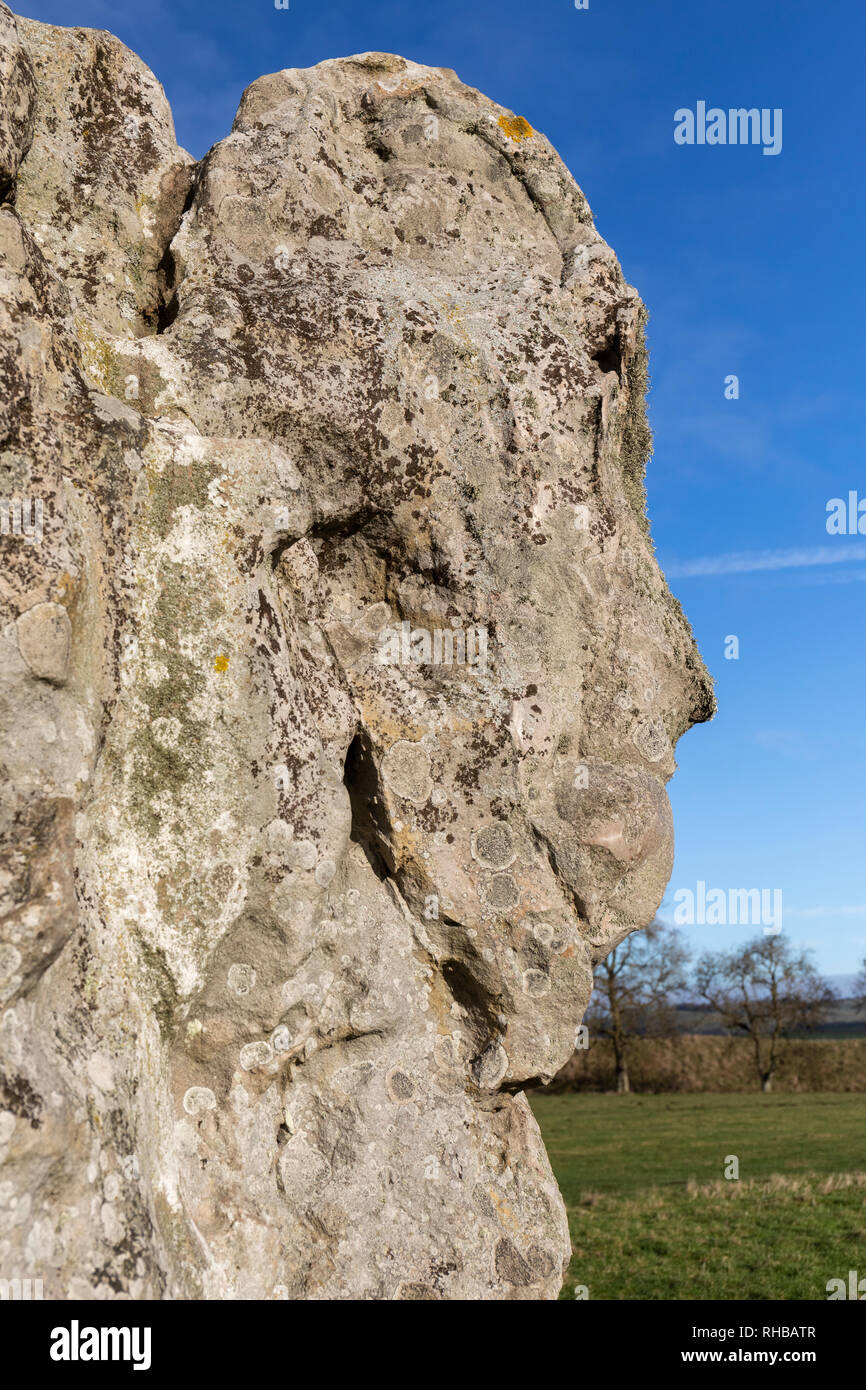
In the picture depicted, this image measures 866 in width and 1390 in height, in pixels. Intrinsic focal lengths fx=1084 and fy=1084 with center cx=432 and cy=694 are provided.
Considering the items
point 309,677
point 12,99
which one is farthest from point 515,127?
point 309,677

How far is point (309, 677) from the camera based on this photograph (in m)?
4.93

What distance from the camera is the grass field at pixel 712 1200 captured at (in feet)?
41.8

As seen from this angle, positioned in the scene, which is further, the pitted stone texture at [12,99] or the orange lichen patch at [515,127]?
the orange lichen patch at [515,127]

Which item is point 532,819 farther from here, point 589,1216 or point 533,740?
point 589,1216

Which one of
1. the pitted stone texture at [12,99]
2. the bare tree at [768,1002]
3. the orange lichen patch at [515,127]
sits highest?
the orange lichen patch at [515,127]

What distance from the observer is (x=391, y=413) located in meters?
5.14

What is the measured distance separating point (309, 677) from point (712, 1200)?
1590 cm

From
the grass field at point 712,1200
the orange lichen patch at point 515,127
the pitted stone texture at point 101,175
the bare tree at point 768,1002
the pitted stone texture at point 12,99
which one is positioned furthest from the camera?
the bare tree at point 768,1002

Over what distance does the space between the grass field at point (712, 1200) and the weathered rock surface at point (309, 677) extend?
8.88 metres

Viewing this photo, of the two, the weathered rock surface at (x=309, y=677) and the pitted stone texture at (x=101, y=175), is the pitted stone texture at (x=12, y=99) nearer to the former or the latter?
the weathered rock surface at (x=309, y=677)

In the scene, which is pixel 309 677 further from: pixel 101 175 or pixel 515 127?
pixel 515 127

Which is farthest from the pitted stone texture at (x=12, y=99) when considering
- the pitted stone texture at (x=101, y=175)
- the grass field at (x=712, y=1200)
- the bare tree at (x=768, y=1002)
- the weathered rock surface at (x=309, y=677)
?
the bare tree at (x=768, y=1002)
